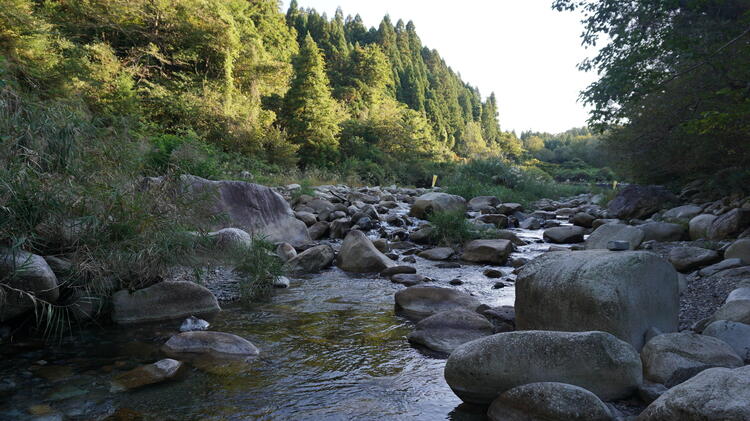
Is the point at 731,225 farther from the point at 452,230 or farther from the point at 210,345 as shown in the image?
the point at 210,345

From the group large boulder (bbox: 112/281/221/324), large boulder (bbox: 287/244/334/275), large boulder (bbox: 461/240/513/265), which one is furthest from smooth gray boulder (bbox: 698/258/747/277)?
large boulder (bbox: 112/281/221/324)

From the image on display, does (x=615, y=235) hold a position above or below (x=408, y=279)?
above

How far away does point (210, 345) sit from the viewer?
367cm

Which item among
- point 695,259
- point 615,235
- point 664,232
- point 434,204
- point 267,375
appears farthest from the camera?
point 434,204

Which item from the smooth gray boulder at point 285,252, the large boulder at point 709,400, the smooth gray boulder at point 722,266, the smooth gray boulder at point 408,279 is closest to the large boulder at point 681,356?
the large boulder at point 709,400

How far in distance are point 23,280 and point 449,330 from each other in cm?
357

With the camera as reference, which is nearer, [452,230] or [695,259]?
[695,259]

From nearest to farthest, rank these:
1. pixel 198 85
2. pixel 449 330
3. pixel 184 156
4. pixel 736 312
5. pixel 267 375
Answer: pixel 267 375
pixel 736 312
pixel 449 330
pixel 184 156
pixel 198 85

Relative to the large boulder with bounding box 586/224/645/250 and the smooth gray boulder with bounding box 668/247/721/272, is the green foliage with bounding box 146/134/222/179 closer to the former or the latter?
the large boulder with bounding box 586/224/645/250

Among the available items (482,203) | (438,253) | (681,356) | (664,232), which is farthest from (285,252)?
(482,203)

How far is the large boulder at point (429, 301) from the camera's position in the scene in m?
4.84

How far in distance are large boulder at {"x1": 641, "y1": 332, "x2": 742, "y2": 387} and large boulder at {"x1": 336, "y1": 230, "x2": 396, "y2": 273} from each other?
4204mm

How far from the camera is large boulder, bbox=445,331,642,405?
2.70 m

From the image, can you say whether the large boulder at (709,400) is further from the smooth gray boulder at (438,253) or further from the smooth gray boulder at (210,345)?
the smooth gray boulder at (438,253)
